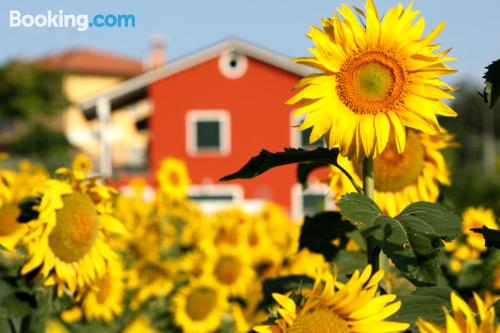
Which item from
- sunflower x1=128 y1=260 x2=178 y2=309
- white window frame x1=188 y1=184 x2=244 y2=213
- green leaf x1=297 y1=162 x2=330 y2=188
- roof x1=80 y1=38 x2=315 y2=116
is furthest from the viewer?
roof x1=80 y1=38 x2=315 y2=116

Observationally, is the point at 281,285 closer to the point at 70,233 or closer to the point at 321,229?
the point at 321,229

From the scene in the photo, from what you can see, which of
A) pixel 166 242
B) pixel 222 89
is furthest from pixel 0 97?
pixel 166 242

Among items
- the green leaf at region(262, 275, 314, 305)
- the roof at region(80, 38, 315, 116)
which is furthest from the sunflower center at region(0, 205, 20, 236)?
the roof at region(80, 38, 315, 116)

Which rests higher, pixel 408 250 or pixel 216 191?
pixel 408 250

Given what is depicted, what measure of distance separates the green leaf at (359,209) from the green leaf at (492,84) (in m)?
0.33

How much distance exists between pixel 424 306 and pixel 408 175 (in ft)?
5.25

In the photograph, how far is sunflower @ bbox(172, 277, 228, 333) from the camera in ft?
21.2

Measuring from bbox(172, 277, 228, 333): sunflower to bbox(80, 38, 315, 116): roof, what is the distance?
70.2 ft

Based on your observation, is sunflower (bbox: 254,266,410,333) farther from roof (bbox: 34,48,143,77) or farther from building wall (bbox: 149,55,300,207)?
roof (bbox: 34,48,143,77)

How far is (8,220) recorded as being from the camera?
12.4ft

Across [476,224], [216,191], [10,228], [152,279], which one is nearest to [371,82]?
[10,228]

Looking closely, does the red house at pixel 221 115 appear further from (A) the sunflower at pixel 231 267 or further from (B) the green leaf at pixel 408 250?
(B) the green leaf at pixel 408 250

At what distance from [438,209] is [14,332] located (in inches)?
75.5

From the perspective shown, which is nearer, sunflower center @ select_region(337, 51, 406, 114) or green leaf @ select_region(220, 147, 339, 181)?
green leaf @ select_region(220, 147, 339, 181)
